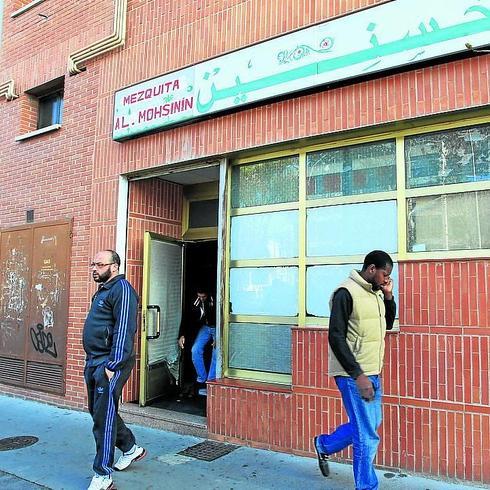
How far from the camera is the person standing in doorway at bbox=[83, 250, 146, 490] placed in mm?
4016

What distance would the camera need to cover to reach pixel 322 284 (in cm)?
515

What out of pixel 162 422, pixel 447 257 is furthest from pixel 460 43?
pixel 162 422

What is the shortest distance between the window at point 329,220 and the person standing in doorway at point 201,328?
3.53ft

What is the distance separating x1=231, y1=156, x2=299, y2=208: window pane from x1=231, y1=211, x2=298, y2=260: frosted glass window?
17 cm

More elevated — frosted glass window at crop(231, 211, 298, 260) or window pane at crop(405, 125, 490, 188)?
window pane at crop(405, 125, 490, 188)

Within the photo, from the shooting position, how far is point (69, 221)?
7.24 meters

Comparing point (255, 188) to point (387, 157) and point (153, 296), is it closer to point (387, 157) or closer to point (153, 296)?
point (387, 157)

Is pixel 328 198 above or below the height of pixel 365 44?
below

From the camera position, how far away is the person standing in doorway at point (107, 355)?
4016 millimetres

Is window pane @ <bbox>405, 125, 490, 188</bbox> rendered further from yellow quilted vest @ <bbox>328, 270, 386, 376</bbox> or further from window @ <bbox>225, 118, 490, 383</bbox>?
yellow quilted vest @ <bbox>328, 270, 386, 376</bbox>

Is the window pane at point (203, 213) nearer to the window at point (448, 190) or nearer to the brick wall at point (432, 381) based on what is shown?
the brick wall at point (432, 381)

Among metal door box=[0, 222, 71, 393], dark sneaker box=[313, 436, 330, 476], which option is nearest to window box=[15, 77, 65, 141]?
metal door box=[0, 222, 71, 393]

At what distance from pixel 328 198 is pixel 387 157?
69 cm

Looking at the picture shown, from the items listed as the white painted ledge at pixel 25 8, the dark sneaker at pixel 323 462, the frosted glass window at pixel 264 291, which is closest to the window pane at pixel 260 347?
the frosted glass window at pixel 264 291
